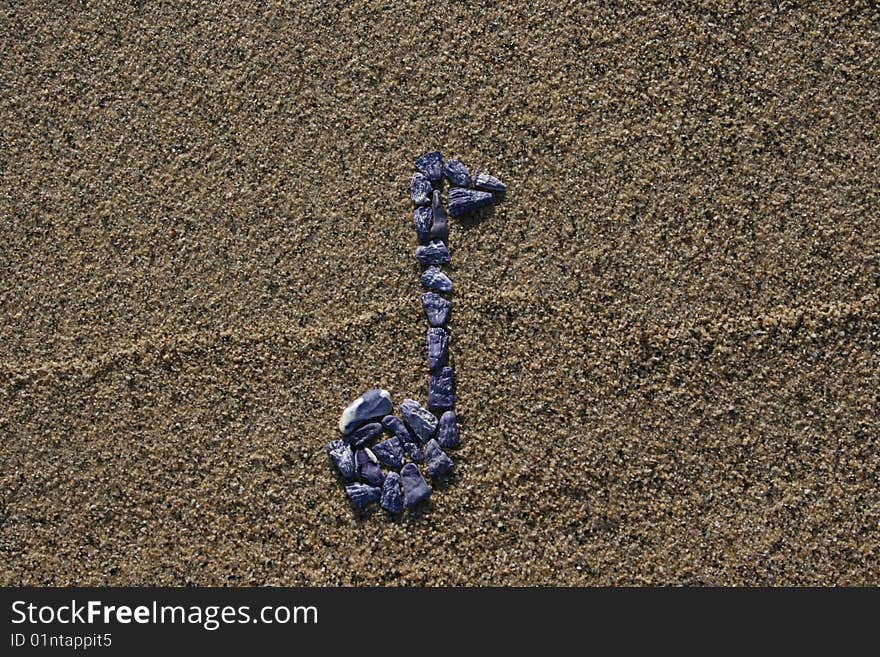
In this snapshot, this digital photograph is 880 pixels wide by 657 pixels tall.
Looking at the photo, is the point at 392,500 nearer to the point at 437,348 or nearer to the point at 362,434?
the point at 362,434

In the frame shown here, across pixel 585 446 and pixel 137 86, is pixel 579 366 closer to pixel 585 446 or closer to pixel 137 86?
Result: pixel 585 446

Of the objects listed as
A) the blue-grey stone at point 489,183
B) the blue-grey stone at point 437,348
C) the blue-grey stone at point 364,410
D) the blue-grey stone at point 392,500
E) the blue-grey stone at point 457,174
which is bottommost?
the blue-grey stone at point 392,500

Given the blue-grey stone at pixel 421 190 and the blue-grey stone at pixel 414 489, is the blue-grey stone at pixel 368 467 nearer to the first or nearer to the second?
the blue-grey stone at pixel 414 489

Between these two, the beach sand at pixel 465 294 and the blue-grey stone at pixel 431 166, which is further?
the blue-grey stone at pixel 431 166

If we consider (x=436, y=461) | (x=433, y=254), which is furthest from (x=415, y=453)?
(x=433, y=254)

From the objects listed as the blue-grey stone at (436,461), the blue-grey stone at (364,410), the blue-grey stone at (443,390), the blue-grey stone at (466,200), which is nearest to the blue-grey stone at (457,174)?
the blue-grey stone at (466,200)

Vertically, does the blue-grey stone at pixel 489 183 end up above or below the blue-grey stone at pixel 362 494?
above
